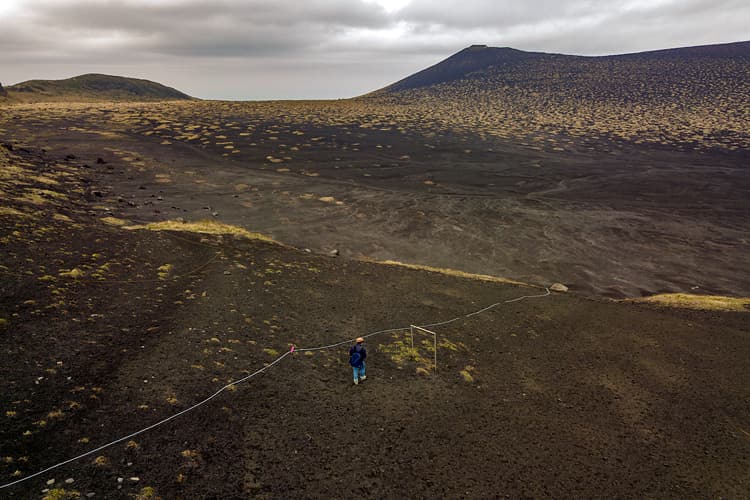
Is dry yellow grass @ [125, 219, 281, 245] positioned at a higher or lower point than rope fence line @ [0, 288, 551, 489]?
higher

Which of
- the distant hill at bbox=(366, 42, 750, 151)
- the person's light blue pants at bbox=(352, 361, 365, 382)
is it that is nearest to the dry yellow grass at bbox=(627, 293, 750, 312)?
the person's light blue pants at bbox=(352, 361, 365, 382)

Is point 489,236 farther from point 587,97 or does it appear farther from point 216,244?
point 587,97

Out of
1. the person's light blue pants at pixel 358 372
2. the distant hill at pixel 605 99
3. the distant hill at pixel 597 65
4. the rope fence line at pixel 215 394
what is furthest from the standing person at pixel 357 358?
the distant hill at pixel 597 65

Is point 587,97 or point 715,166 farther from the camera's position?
point 587,97

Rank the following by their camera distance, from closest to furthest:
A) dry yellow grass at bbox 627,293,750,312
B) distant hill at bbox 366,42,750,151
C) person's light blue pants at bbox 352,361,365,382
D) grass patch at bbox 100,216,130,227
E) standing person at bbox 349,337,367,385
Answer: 1. standing person at bbox 349,337,367,385
2. person's light blue pants at bbox 352,361,365,382
3. dry yellow grass at bbox 627,293,750,312
4. grass patch at bbox 100,216,130,227
5. distant hill at bbox 366,42,750,151

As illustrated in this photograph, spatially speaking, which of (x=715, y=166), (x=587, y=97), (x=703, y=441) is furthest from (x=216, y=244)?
(x=587, y=97)

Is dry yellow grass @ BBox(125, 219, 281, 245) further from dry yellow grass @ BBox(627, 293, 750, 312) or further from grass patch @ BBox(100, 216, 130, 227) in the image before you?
dry yellow grass @ BBox(627, 293, 750, 312)
